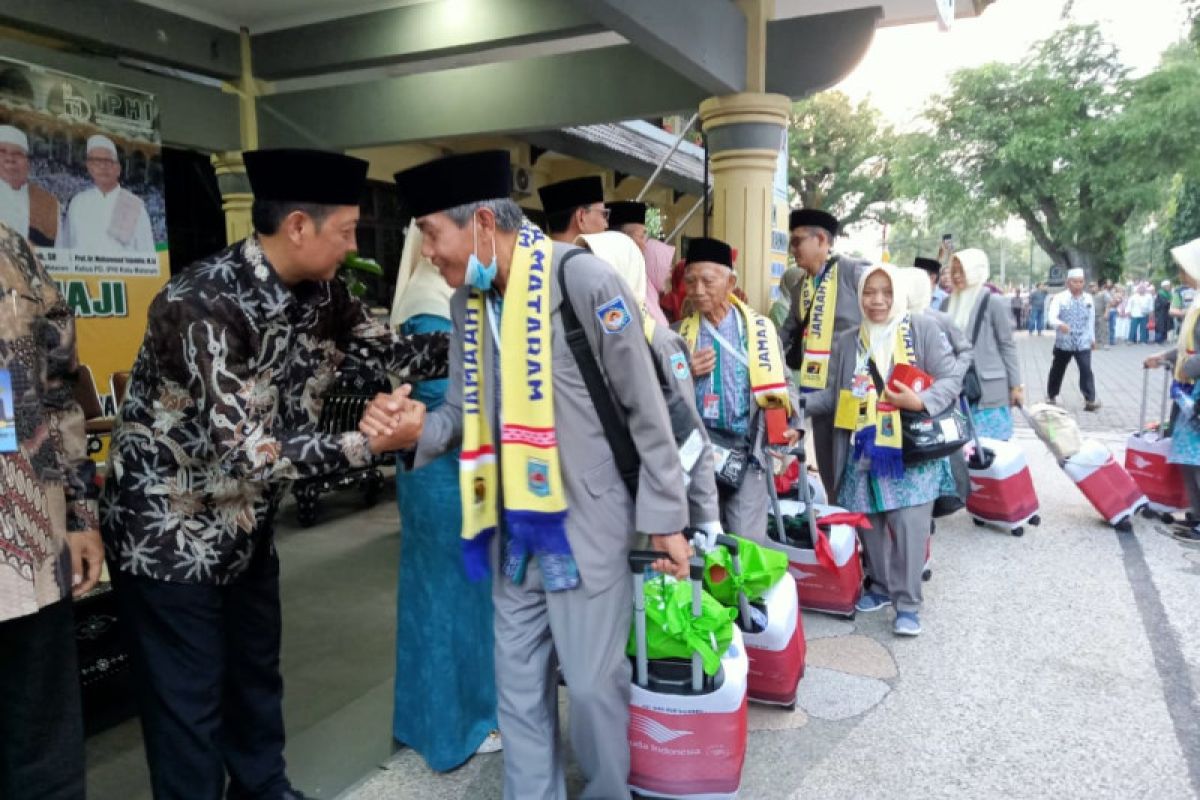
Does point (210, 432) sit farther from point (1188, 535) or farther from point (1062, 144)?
point (1062, 144)

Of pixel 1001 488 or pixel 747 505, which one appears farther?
pixel 1001 488

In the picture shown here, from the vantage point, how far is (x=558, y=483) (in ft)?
6.77

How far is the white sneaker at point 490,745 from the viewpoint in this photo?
9.29ft

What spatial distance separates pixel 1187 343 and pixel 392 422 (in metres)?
5.00

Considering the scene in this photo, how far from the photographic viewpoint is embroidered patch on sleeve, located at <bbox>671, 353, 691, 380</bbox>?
2.46 metres

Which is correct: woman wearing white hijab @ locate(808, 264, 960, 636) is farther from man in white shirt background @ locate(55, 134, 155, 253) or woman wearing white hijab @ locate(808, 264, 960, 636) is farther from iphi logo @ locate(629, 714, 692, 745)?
man in white shirt background @ locate(55, 134, 155, 253)

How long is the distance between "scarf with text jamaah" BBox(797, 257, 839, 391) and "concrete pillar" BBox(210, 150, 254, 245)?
4428 mm

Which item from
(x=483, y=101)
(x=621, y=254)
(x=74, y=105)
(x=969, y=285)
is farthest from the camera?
(x=483, y=101)

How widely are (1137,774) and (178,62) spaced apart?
21.3 ft

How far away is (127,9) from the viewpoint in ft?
16.9

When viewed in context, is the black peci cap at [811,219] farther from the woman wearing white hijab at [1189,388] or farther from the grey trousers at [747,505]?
the woman wearing white hijab at [1189,388]

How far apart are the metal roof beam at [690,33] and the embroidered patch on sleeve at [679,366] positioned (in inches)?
65.4

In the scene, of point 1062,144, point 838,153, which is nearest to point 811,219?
point 1062,144

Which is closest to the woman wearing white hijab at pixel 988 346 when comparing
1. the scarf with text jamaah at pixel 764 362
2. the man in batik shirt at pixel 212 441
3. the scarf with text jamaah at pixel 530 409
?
the scarf with text jamaah at pixel 764 362
